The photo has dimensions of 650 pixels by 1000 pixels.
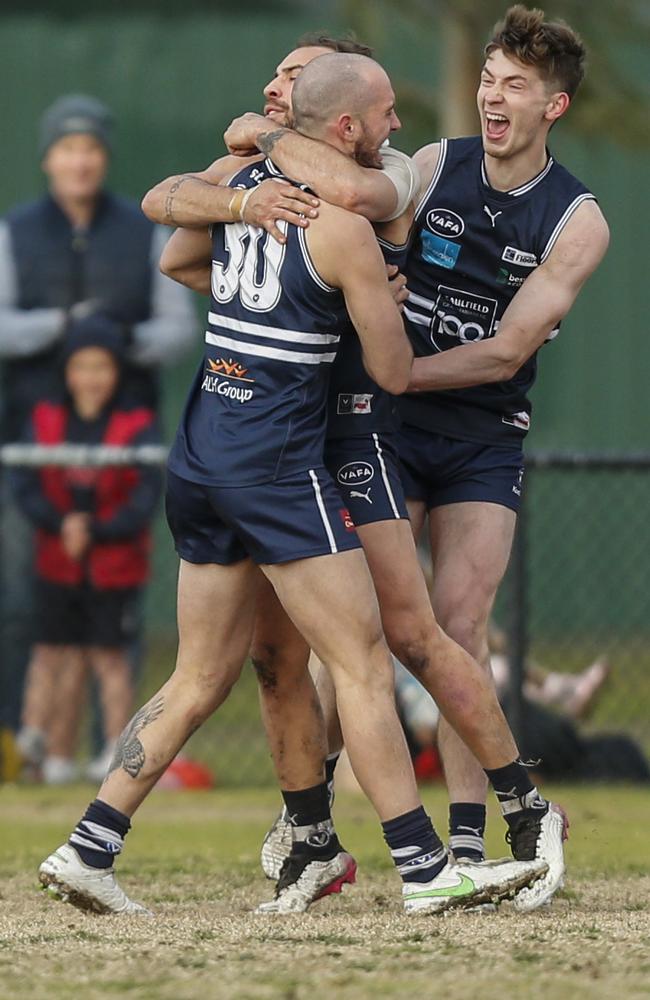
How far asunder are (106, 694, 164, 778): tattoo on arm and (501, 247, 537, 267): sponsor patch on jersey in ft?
5.32

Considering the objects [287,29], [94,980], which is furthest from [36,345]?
[287,29]

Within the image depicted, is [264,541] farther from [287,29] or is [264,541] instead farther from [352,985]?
[287,29]

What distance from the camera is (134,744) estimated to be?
17.3 ft

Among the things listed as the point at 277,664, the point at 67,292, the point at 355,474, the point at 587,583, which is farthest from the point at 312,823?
the point at 587,583

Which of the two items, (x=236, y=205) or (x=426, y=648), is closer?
(x=236, y=205)

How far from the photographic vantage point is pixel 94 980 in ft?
13.5

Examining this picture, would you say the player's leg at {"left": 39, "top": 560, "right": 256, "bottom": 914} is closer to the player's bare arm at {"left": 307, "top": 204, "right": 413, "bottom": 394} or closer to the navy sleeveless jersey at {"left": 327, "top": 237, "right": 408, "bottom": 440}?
the navy sleeveless jersey at {"left": 327, "top": 237, "right": 408, "bottom": 440}

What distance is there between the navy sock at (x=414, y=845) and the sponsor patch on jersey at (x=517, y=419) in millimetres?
1332

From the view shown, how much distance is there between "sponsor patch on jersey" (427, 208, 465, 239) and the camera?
18.5 feet

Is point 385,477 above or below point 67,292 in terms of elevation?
below

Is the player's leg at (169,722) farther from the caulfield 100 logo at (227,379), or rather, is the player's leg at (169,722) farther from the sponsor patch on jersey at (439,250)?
the sponsor patch on jersey at (439,250)

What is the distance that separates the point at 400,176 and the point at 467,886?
74.3 inches

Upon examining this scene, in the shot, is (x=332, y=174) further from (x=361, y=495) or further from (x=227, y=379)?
(x=361, y=495)

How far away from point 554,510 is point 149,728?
5.26 metres
